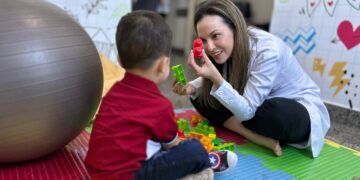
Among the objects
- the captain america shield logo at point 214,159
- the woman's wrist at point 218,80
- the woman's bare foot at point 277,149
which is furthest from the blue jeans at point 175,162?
the woman's bare foot at point 277,149

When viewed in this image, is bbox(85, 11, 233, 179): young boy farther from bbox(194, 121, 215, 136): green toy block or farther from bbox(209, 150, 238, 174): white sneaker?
bbox(194, 121, 215, 136): green toy block

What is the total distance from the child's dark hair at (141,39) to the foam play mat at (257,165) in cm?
43

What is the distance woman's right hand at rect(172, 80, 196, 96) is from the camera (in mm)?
1268

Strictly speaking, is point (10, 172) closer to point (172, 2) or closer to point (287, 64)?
point (287, 64)

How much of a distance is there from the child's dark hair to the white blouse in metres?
0.36

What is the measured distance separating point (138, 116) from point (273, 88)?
69 centimetres

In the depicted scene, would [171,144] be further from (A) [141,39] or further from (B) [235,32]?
(B) [235,32]

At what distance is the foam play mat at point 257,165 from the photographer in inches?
36.9

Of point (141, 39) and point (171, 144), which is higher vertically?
point (141, 39)

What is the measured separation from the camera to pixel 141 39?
696mm

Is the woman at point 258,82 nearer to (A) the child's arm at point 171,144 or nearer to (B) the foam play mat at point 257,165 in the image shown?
(B) the foam play mat at point 257,165

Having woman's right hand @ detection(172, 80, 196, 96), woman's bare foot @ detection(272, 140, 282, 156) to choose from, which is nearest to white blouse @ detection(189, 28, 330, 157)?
woman's bare foot @ detection(272, 140, 282, 156)

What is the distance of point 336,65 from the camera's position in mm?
1544

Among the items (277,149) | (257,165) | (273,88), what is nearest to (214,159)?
(257,165)
